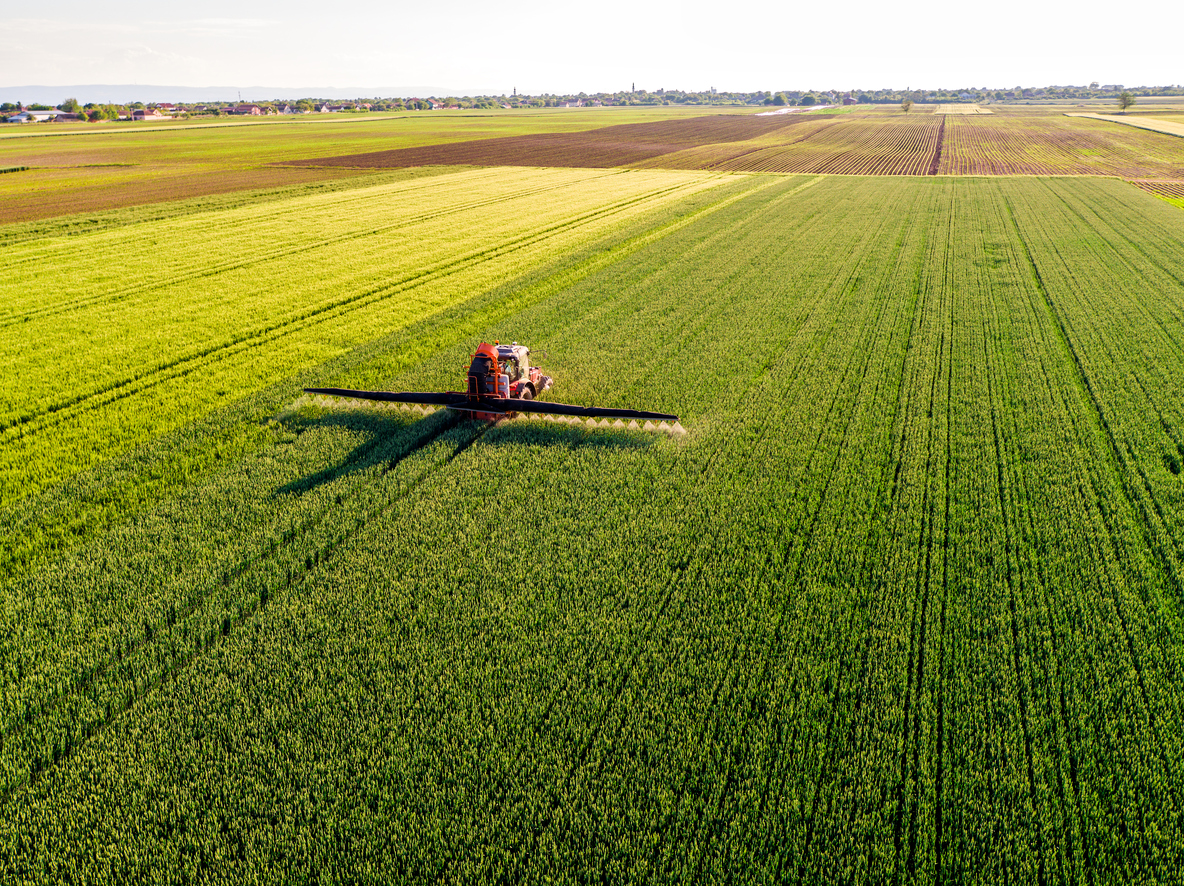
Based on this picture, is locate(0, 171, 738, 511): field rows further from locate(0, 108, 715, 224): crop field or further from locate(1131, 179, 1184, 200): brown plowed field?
locate(1131, 179, 1184, 200): brown plowed field

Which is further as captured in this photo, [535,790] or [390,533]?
[390,533]

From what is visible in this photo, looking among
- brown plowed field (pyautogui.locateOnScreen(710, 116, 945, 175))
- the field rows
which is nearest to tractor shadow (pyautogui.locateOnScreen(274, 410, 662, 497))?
Answer: the field rows

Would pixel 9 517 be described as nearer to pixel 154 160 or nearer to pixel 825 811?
pixel 825 811

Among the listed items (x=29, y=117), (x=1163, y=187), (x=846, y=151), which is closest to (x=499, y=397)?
(x=1163, y=187)

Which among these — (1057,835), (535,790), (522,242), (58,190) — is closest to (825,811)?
(1057,835)

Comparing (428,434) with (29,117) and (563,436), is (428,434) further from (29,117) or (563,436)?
(29,117)

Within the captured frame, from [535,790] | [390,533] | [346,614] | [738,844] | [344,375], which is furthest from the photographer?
[344,375]
